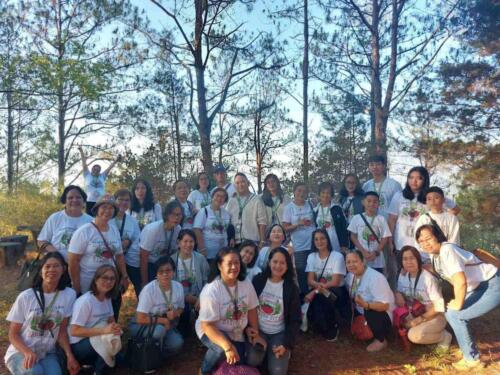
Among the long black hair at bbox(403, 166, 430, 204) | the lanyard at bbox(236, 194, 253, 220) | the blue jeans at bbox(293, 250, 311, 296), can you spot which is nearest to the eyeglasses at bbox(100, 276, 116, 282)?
the lanyard at bbox(236, 194, 253, 220)

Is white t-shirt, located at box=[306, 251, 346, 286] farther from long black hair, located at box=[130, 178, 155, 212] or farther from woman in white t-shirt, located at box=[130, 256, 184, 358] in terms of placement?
long black hair, located at box=[130, 178, 155, 212]

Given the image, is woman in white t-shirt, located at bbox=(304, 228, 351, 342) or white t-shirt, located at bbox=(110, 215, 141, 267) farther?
white t-shirt, located at bbox=(110, 215, 141, 267)

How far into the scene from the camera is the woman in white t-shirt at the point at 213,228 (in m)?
4.73

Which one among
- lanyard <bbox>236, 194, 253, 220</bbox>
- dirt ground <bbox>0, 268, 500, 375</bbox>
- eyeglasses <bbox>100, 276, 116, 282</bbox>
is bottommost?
dirt ground <bbox>0, 268, 500, 375</bbox>

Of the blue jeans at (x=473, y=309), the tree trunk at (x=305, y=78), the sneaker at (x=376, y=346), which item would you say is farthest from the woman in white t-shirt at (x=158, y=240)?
the tree trunk at (x=305, y=78)

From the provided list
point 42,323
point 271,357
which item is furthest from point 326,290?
point 42,323

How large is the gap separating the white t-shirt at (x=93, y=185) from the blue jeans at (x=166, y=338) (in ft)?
11.0

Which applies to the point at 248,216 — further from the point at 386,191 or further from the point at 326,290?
the point at 386,191

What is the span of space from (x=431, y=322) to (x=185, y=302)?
101 inches

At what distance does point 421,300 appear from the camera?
3932mm

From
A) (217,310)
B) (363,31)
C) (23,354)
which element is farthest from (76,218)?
(363,31)

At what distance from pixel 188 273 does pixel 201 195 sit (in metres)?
1.83

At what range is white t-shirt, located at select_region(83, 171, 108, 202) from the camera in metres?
6.43

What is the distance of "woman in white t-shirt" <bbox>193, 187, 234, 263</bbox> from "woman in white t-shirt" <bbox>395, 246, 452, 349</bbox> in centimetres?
212
